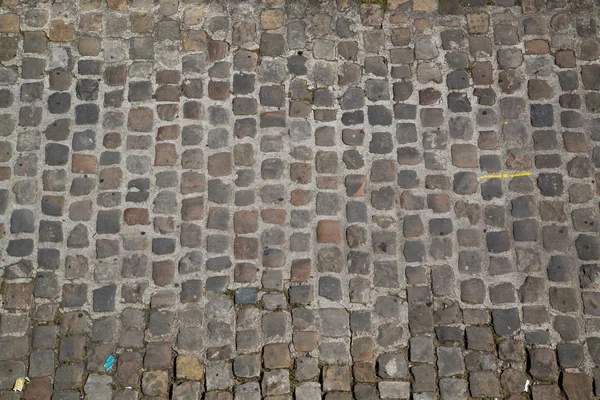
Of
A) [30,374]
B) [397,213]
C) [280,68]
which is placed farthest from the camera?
[280,68]

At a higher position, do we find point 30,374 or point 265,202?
point 265,202

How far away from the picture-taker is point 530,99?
18.0 ft

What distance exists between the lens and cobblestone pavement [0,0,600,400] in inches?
194

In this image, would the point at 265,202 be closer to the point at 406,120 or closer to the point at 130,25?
Answer: the point at 406,120

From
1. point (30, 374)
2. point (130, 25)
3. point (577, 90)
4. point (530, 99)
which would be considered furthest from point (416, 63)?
point (30, 374)

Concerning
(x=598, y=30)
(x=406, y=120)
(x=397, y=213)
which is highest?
(x=598, y=30)

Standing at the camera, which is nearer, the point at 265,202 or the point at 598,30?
the point at 265,202

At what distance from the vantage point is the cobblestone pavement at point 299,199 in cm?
494

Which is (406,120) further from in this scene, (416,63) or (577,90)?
(577,90)

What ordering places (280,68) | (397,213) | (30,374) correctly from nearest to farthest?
(30,374) → (397,213) → (280,68)

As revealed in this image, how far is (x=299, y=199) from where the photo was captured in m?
5.27

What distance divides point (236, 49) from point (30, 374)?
2.94 meters

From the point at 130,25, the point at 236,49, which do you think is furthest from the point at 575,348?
the point at 130,25

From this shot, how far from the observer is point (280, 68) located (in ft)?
18.3
